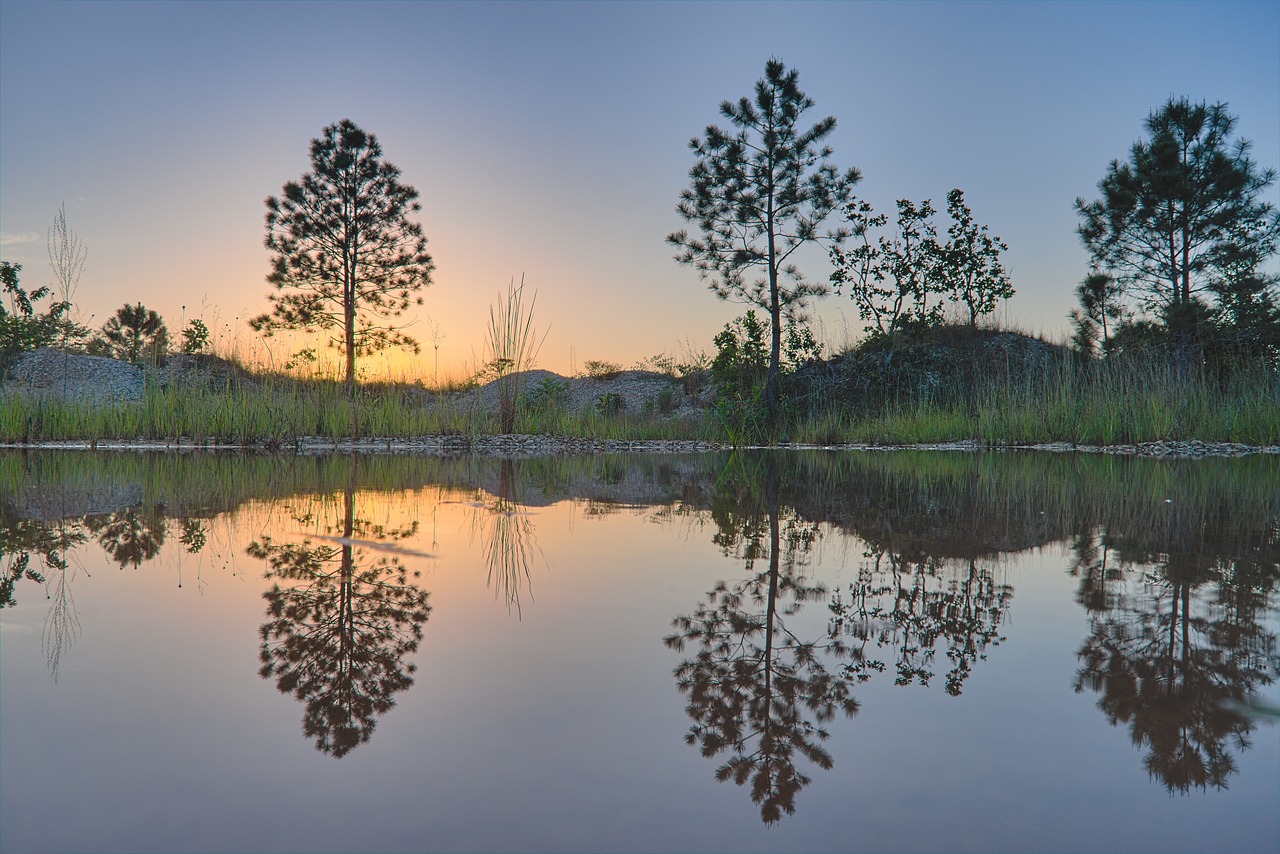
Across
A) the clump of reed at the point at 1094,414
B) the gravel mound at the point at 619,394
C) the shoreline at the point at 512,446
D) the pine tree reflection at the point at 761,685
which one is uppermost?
the gravel mound at the point at 619,394

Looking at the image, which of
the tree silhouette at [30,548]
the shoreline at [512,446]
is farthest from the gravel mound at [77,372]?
the tree silhouette at [30,548]

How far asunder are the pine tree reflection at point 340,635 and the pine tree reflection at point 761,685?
46 cm

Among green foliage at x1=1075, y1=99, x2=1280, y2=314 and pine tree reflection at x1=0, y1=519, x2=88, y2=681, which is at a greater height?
green foliage at x1=1075, y1=99, x2=1280, y2=314

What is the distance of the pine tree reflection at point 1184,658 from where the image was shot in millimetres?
912

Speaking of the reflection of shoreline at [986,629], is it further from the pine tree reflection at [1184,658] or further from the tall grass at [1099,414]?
the tall grass at [1099,414]

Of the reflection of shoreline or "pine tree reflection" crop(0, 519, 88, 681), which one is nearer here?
the reflection of shoreline

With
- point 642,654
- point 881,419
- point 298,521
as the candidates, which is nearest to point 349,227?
point 881,419

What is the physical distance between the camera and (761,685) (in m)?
1.16

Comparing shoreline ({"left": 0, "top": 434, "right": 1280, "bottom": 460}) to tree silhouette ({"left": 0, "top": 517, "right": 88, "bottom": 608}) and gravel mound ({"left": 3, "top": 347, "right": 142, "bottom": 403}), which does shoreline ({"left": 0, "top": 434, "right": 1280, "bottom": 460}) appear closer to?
tree silhouette ({"left": 0, "top": 517, "right": 88, "bottom": 608})

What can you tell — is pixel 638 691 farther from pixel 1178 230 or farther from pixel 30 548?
pixel 1178 230

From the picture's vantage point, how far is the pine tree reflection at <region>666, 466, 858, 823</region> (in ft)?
2.90

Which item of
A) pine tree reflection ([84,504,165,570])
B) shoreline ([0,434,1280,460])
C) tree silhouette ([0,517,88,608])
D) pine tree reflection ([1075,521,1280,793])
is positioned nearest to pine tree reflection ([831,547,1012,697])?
pine tree reflection ([1075,521,1280,793])

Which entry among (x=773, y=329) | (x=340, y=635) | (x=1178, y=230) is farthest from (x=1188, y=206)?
(x=340, y=635)

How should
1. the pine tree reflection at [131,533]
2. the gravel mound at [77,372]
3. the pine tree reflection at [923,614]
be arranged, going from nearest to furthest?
1. the pine tree reflection at [923,614]
2. the pine tree reflection at [131,533]
3. the gravel mound at [77,372]
